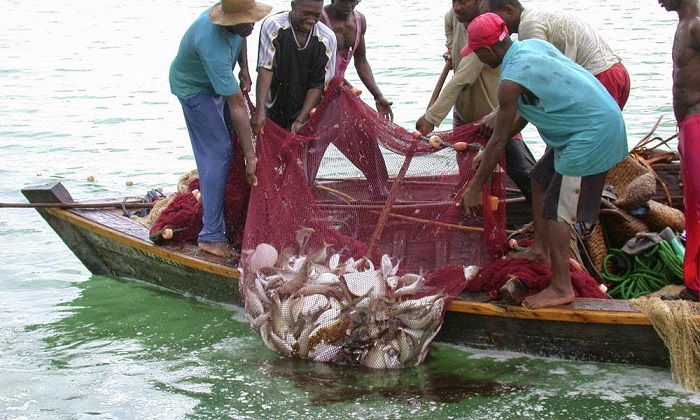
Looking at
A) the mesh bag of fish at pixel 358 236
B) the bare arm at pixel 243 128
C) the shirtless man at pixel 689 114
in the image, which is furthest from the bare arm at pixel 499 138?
the bare arm at pixel 243 128

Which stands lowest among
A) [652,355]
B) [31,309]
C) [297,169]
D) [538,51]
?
[31,309]

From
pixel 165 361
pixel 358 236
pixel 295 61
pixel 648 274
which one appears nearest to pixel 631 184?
pixel 648 274

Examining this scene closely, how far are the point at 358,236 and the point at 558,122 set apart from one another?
5.50 ft

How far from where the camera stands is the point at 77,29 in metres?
25.1

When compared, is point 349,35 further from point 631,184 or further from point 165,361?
point 165,361

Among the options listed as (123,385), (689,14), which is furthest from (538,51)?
(123,385)

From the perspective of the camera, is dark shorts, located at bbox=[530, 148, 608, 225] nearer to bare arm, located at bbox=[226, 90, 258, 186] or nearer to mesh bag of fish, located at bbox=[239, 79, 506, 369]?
mesh bag of fish, located at bbox=[239, 79, 506, 369]

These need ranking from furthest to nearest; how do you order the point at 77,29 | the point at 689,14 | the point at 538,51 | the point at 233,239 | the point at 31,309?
the point at 77,29
the point at 31,309
the point at 233,239
the point at 689,14
the point at 538,51

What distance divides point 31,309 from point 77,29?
17750 millimetres

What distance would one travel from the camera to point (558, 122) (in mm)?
5840

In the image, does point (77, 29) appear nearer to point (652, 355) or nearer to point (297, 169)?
point (297, 169)

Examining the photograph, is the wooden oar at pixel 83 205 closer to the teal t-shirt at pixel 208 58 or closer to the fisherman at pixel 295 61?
the teal t-shirt at pixel 208 58

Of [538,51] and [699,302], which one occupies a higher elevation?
[538,51]

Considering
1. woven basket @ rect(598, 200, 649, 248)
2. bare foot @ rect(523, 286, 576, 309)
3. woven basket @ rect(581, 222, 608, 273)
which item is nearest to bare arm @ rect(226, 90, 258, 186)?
bare foot @ rect(523, 286, 576, 309)
